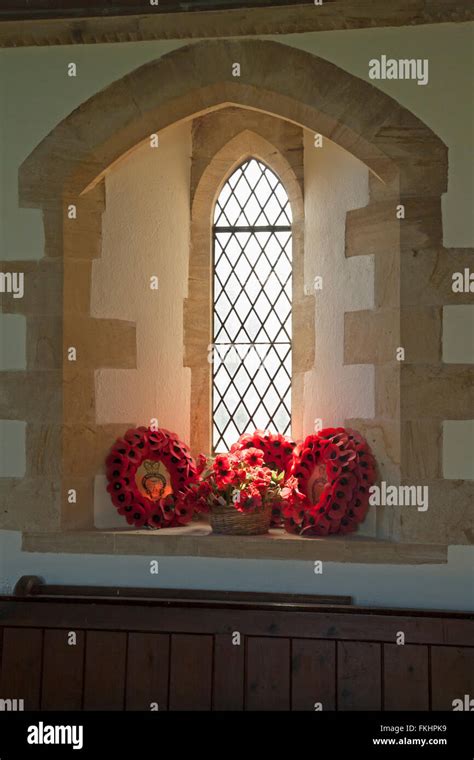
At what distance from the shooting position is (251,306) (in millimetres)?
5645

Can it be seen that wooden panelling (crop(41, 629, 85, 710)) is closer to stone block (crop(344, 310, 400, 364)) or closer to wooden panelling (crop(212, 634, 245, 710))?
wooden panelling (crop(212, 634, 245, 710))

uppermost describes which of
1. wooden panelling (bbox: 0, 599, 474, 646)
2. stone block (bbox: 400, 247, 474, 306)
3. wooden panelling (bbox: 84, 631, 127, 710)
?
stone block (bbox: 400, 247, 474, 306)

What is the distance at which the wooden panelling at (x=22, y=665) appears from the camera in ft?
14.6

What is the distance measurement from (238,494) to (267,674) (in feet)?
2.66

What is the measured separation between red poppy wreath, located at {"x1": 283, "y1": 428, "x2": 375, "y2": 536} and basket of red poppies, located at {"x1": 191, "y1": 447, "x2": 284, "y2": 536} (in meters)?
0.09

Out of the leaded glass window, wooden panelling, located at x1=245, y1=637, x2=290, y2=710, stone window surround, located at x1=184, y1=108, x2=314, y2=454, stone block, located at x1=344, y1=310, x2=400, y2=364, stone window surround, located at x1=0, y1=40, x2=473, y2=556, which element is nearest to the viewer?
wooden panelling, located at x1=245, y1=637, x2=290, y2=710

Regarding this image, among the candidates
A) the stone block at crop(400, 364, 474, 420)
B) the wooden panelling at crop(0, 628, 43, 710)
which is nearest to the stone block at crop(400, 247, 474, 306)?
the stone block at crop(400, 364, 474, 420)

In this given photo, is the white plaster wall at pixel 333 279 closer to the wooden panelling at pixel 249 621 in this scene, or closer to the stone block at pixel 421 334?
the stone block at pixel 421 334

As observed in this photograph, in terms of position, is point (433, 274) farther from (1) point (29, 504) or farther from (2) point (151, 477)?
(1) point (29, 504)

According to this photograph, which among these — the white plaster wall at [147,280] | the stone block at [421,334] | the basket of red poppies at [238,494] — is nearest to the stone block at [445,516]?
the stone block at [421,334]

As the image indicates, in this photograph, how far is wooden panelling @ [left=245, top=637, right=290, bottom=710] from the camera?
14.1 feet

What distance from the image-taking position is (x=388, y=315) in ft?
15.0

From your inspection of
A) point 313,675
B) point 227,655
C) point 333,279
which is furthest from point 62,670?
point 333,279
